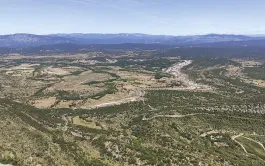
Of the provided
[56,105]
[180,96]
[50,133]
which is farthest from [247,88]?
[50,133]

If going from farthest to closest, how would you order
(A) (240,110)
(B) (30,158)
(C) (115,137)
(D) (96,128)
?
(A) (240,110), (D) (96,128), (C) (115,137), (B) (30,158)

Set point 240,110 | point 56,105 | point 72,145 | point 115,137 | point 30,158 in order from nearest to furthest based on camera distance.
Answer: point 30,158 → point 72,145 → point 115,137 → point 240,110 → point 56,105

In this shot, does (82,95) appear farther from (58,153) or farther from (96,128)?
(58,153)

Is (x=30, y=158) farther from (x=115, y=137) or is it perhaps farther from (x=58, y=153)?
(x=115, y=137)

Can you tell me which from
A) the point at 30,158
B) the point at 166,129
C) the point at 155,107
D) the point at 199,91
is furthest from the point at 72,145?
the point at 199,91

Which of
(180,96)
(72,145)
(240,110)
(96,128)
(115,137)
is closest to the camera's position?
(72,145)

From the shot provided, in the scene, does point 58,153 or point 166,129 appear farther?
point 166,129

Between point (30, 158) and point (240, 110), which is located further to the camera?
point (240, 110)

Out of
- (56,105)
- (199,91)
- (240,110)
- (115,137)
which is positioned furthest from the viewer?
(199,91)

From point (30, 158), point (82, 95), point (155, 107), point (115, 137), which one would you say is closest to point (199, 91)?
point (155, 107)
